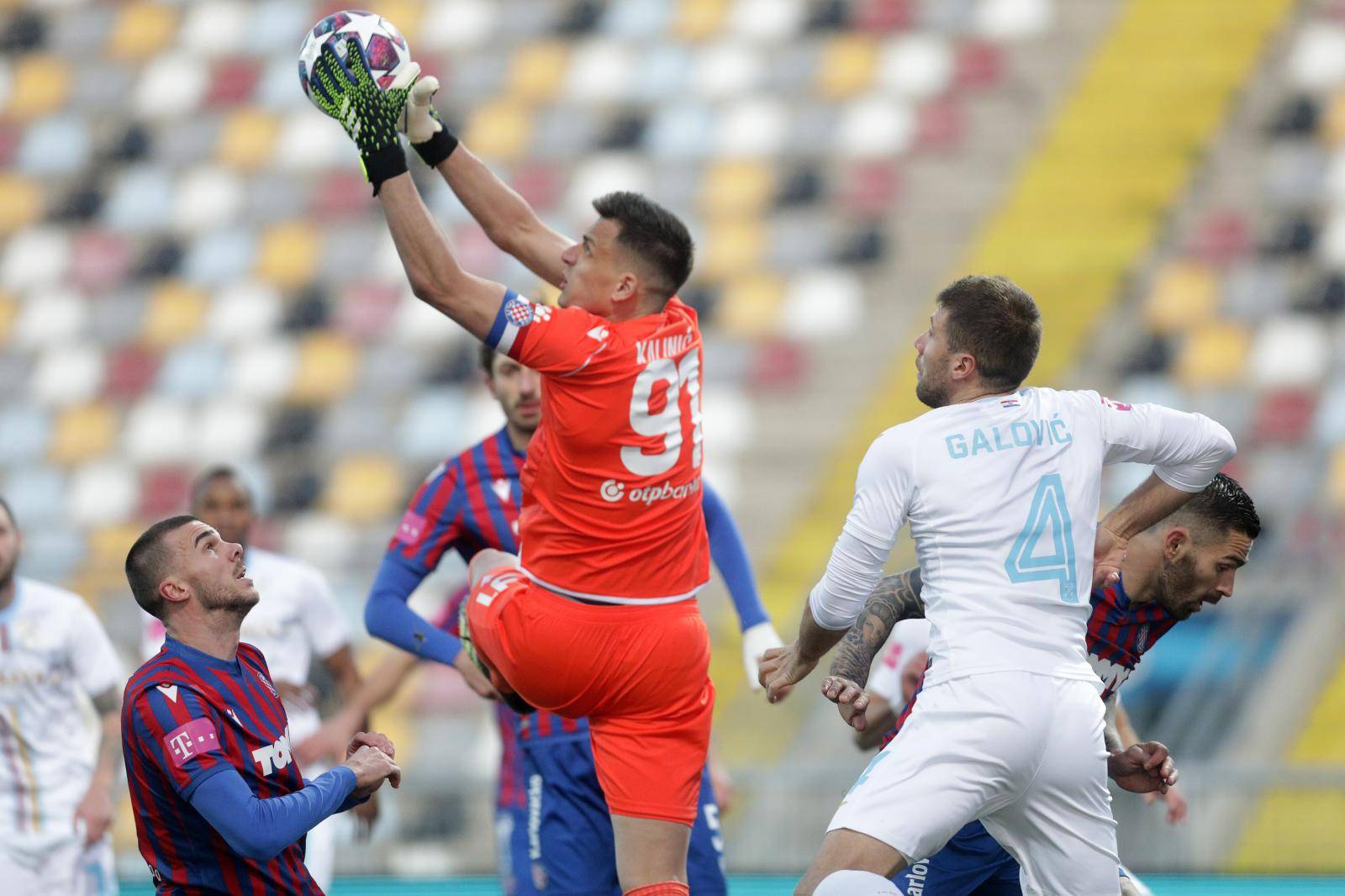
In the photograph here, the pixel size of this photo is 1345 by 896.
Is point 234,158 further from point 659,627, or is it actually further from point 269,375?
point 659,627

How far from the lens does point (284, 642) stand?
23.9 feet

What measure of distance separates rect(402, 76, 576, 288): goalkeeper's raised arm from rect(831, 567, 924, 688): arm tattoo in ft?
4.61

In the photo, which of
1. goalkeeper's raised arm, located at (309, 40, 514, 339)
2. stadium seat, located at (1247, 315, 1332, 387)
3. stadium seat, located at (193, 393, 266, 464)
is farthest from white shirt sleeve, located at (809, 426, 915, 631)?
stadium seat, located at (193, 393, 266, 464)

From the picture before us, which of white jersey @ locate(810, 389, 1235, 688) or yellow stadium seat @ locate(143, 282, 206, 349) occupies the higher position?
yellow stadium seat @ locate(143, 282, 206, 349)

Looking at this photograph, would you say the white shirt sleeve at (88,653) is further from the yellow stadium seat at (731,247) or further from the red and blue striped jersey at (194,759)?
the yellow stadium seat at (731,247)

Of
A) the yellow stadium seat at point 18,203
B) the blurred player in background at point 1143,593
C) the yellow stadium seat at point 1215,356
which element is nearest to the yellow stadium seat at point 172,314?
the yellow stadium seat at point 18,203

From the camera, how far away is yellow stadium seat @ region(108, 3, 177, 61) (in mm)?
21891

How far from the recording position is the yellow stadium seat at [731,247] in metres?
17.7

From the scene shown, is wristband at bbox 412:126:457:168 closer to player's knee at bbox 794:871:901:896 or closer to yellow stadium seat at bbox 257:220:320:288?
player's knee at bbox 794:871:901:896

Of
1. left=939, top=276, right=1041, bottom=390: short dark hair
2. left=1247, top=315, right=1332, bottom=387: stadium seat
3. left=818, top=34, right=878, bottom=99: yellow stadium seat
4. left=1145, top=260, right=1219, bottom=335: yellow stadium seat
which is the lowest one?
left=939, top=276, right=1041, bottom=390: short dark hair

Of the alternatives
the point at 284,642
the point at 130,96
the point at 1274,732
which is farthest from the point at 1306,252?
the point at 130,96

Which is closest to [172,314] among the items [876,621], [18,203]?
[18,203]

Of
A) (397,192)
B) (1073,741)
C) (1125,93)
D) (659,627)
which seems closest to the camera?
(1073,741)

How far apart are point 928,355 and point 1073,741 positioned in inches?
40.2
